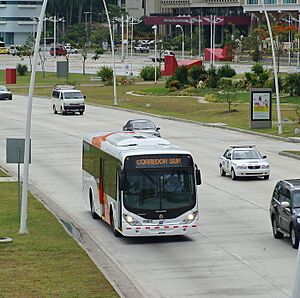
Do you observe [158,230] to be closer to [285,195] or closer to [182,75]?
[285,195]

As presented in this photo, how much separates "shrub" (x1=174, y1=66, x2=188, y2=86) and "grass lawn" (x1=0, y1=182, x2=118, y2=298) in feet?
213

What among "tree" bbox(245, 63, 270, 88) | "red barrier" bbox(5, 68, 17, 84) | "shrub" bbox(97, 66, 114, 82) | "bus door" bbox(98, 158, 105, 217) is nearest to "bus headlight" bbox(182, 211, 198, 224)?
"bus door" bbox(98, 158, 105, 217)

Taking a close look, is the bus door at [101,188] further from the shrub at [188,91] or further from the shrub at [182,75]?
the shrub at [182,75]

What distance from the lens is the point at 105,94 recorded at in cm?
9906

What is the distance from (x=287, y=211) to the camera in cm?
2734

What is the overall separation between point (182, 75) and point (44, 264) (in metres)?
73.9

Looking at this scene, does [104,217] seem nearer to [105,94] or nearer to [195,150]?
[195,150]

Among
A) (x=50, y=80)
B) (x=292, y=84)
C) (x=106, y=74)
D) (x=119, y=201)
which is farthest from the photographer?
(x=50, y=80)

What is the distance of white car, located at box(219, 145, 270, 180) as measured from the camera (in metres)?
41.9

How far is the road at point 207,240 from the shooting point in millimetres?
22703

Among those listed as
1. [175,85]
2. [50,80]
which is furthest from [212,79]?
[50,80]

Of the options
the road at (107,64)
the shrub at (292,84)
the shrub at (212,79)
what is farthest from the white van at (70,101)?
the road at (107,64)

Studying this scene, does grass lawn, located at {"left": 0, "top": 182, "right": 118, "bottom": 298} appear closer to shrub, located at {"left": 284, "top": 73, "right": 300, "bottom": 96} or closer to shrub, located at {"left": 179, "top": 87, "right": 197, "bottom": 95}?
shrub, located at {"left": 284, "top": 73, "right": 300, "bottom": 96}

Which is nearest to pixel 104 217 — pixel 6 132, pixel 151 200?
pixel 151 200
